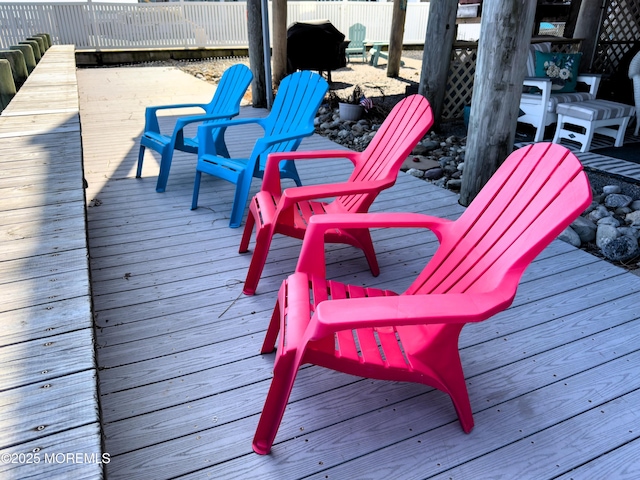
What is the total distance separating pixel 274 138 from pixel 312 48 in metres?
6.02

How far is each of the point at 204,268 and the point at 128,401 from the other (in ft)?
3.09

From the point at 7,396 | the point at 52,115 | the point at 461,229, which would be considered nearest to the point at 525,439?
the point at 461,229

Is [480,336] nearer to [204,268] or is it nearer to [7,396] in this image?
[204,268]

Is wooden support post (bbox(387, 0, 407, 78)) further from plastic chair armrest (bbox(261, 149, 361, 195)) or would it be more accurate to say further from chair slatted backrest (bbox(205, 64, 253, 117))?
plastic chair armrest (bbox(261, 149, 361, 195))

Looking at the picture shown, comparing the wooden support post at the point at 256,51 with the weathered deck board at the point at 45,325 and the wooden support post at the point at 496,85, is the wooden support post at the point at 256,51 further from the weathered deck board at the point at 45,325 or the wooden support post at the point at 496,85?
the weathered deck board at the point at 45,325

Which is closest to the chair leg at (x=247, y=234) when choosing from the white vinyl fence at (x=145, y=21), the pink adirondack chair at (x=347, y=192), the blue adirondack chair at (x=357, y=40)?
the pink adirondack chair at (x=347, y=192)

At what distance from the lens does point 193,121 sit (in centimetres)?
331

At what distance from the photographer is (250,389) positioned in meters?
1.68

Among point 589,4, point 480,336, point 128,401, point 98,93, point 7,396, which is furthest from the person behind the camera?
point 98,93

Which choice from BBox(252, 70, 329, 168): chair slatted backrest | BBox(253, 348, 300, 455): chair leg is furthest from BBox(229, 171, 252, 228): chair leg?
BBox(253, 348, 300, 455): chair leg

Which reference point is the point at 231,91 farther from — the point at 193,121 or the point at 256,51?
the point at 256,51

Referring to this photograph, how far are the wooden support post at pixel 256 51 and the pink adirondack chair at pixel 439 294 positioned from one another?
525 cm

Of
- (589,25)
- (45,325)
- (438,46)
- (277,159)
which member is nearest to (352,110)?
(438,46)

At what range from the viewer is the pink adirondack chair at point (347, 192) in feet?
6.91
